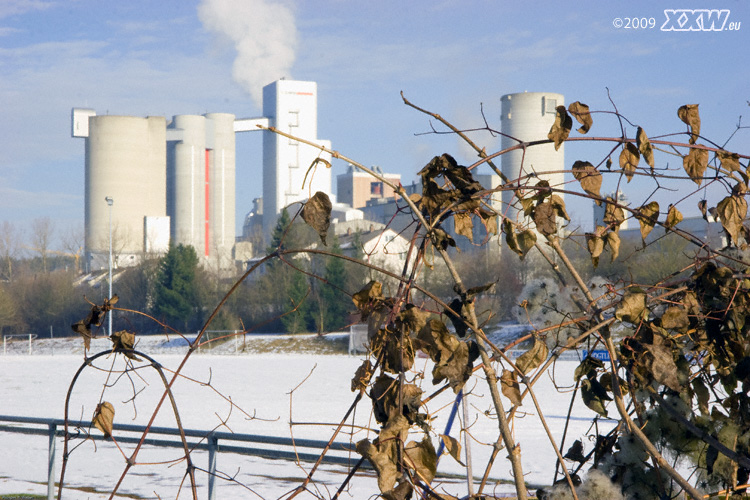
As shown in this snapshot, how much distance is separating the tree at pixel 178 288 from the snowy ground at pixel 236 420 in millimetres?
15166

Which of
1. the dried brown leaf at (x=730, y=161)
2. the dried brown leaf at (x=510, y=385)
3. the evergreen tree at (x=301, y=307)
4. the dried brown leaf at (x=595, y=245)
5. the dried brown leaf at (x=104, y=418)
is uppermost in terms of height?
the dried brown leaf at (x=730, y=161)

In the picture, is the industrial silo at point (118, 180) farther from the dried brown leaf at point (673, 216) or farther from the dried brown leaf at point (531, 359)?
the dried brown leaf at point (531, 359)

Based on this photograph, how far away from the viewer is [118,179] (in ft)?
237

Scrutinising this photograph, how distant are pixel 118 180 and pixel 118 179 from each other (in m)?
0.12

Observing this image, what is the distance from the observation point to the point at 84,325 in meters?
1.55

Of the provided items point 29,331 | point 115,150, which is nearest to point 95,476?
point 29,331

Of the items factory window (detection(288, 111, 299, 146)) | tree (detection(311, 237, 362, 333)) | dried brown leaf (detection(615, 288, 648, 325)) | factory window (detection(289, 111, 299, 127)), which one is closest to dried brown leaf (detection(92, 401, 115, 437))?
dried brown leaf (detection(615, 288, 648, 325))

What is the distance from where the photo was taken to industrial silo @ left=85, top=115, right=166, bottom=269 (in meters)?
71.6

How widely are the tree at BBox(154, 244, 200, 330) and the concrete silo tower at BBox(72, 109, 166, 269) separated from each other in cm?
2629

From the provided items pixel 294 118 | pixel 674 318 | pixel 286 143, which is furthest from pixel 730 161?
pixel 294 118

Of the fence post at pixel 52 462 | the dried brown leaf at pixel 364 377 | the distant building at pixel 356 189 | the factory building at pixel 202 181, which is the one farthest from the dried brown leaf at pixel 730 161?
the distant building at pixel 356 189

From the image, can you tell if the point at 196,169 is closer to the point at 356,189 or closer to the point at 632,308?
the point at 356,189

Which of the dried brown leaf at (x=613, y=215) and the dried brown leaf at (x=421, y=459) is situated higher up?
the dried brown leaf at (x=613, y=215)

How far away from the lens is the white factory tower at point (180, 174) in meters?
71.9
